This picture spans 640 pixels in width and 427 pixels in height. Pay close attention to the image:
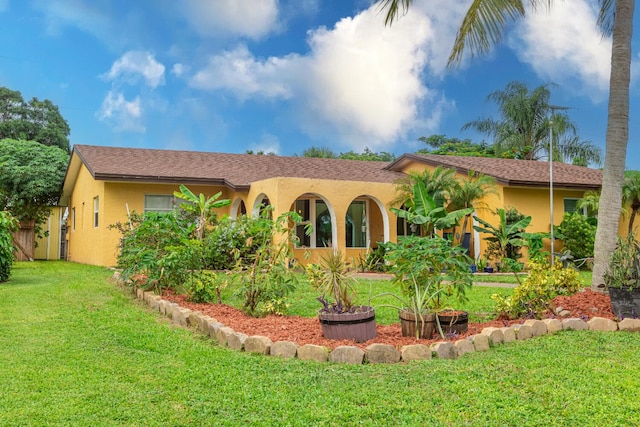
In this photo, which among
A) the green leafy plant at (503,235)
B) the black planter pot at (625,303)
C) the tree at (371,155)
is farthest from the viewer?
the tree at (371,155)

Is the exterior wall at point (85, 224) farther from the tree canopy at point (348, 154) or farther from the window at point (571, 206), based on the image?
the tree canopy at point (348, 154)

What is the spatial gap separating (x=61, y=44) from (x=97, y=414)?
25520 millimetres

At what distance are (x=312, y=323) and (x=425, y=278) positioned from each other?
1773 millimetres

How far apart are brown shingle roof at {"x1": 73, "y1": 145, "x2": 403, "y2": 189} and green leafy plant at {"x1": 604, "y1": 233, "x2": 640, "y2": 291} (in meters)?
13.0

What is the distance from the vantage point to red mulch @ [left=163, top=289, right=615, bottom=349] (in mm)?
6237

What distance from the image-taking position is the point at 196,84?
27.2m

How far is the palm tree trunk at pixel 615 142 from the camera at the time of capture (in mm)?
8695

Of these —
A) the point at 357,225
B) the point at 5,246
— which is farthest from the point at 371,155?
the point at 5,246

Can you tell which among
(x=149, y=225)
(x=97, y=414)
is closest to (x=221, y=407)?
(x=97, y=414)

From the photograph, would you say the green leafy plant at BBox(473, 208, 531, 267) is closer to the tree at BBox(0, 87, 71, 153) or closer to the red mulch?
the red mulch

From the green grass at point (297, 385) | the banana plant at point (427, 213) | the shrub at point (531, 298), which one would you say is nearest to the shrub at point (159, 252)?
the green grass at point (297, 385)

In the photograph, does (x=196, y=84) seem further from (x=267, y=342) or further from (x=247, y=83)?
(x=267, y=342)

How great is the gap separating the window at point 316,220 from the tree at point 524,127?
2189 centimetres

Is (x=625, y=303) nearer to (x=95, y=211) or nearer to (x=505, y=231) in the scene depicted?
(x=505, y=231)
